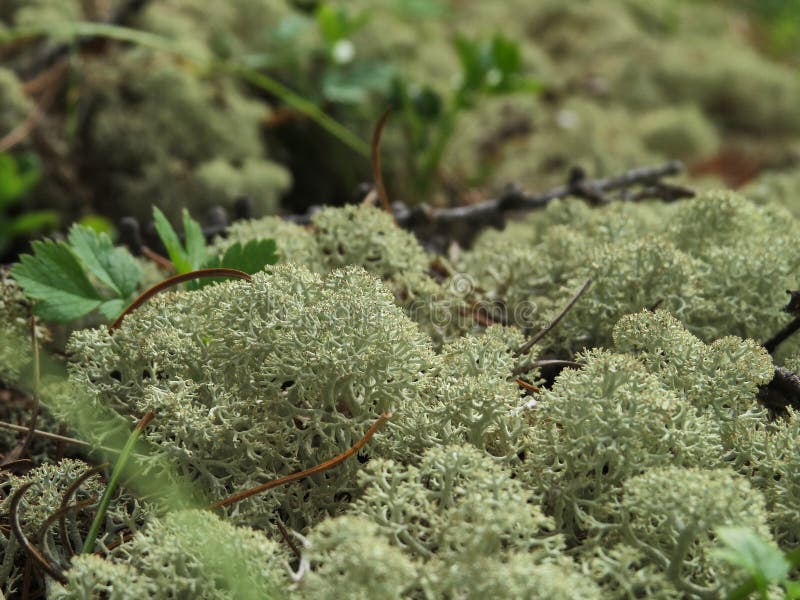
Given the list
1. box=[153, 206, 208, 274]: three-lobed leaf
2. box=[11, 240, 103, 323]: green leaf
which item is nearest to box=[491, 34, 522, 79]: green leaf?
box=[153, 206, 208, 274]: three-lobed leaf

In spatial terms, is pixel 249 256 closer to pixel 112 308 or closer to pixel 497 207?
pixel 112 308

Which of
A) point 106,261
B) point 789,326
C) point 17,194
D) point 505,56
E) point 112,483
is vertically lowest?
point 17,194

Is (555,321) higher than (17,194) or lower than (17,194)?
higher

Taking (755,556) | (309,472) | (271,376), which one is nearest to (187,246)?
(271,376)

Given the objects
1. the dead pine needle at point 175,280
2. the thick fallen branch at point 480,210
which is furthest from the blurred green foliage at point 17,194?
the dead pine needle at point 175,280

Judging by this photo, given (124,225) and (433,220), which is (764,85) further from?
(124,225)

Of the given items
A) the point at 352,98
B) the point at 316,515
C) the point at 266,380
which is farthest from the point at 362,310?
the point at 352,98

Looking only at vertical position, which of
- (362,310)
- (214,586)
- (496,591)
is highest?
(362,310)
